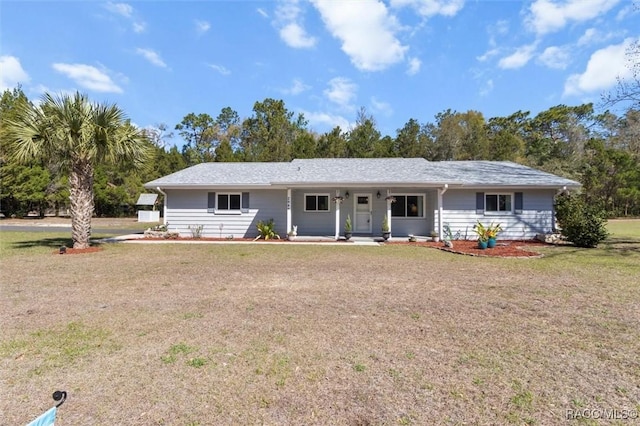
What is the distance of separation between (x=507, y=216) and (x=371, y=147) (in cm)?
1417

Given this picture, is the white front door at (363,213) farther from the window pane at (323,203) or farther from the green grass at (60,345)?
the green grass at (60,345)

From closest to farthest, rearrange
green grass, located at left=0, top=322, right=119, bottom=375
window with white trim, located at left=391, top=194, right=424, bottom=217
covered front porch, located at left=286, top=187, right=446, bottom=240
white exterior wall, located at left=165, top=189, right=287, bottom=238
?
1. green grass, located at left=0, top=322, right=119, bottom=375
2. covered front porch, located at left=286, top=187, right=446, bottom=240
3. window with white trim, located at left=391, top=194, right=424, bottom=217
4. white exterior wall, located at left=165, top=189, right=287, bottom=238

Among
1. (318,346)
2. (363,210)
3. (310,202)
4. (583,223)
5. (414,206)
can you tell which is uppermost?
(310,202)

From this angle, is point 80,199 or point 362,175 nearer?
point 80,199

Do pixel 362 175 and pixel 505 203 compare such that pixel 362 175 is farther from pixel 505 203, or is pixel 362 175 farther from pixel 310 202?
pixel 505 203

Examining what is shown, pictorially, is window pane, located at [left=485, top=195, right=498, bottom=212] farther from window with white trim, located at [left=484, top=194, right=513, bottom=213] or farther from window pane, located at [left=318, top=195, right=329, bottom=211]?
window pane, located at [left=318, top=195, right=329, bottom=211]

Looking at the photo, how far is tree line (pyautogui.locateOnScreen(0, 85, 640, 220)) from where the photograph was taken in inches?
1097

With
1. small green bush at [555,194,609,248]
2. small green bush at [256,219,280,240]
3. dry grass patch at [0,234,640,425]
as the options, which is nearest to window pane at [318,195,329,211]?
small green bush at [256,219,280,240]

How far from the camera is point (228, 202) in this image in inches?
645

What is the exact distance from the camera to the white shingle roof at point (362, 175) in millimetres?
14602

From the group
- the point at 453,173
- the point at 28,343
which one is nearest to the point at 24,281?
the point at 28,343

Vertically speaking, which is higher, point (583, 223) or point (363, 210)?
point (363, 210)

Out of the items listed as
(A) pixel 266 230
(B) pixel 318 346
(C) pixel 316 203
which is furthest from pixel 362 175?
(B) pixel 318 346

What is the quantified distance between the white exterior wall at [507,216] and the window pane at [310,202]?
5.83 meters
